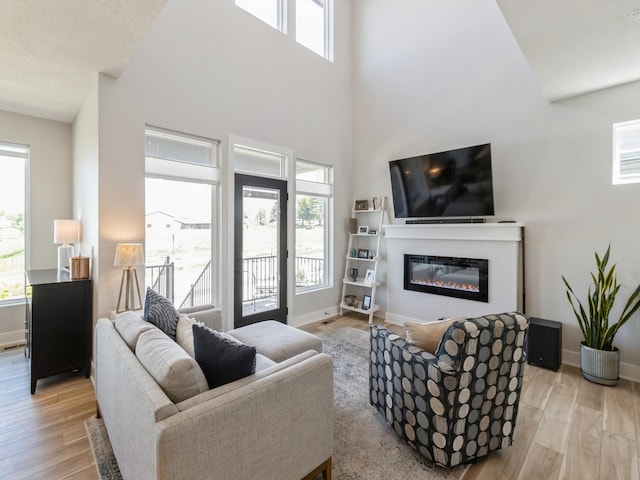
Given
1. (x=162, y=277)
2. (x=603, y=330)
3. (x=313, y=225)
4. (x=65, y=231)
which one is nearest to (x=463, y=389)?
(x=603, y=330)

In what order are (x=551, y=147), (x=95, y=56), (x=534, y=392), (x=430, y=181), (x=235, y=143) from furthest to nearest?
(x=430, y=181) → (x=235, y=143) → (x=551, y=147) → (x=534, y=392) → (x=95, y=56)

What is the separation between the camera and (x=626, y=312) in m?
2.99

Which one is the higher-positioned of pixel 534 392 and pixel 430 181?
pixel 430 181

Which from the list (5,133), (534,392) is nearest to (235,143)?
(5,133)

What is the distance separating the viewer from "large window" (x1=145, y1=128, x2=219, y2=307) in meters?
3.24

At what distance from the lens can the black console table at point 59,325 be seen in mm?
2662

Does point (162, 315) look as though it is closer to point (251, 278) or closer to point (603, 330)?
point (251, 278)

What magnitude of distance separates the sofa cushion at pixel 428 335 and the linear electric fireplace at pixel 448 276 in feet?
7.29

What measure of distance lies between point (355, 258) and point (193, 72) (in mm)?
3433

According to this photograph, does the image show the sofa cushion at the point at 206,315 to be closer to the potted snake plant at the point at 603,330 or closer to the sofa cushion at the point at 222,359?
the sofa cushion at the point at 222,359

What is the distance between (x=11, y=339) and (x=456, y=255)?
558 centimetres

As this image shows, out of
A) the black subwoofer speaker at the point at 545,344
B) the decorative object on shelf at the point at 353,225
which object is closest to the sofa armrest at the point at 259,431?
the black subwoofer speaker at the point at 545,344

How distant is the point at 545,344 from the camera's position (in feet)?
10.4

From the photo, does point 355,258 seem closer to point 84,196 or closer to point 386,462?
point 386,462
